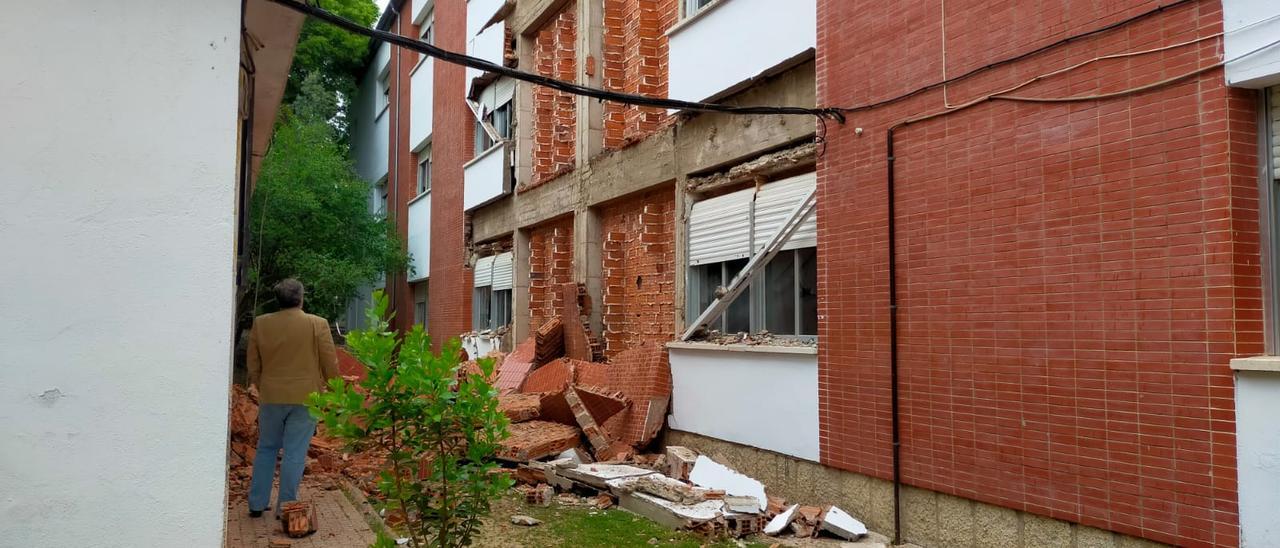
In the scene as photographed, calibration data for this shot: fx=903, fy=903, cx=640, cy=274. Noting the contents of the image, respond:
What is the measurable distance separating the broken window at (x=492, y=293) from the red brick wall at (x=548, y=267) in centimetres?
52

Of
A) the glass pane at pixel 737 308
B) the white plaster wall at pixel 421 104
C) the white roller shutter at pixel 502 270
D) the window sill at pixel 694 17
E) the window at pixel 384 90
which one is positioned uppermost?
the window at pixel 384 90

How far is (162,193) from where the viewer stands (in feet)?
13.6

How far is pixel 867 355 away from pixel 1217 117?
3.01m

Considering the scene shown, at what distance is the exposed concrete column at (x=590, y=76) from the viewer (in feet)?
42.7

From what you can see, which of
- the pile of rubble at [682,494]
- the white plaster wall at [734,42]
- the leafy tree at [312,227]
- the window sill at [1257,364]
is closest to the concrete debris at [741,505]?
the pile of rubble at [682,494]

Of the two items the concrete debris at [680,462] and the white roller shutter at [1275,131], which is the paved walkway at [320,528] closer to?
the concrete debris at [680,462]

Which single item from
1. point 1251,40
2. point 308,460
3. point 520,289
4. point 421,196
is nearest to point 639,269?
point 520,289

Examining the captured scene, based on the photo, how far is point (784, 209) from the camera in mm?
8531

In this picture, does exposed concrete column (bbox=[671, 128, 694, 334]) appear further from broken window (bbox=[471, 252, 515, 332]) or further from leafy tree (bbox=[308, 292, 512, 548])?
broken window (bbox=[471, 252, 515, 332])

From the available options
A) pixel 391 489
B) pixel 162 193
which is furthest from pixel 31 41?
pixel 391 489

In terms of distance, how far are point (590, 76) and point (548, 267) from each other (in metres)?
3.77

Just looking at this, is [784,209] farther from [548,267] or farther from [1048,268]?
[548,267]

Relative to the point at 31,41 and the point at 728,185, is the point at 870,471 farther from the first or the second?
the point at 31,41

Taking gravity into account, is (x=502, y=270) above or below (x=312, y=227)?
below
